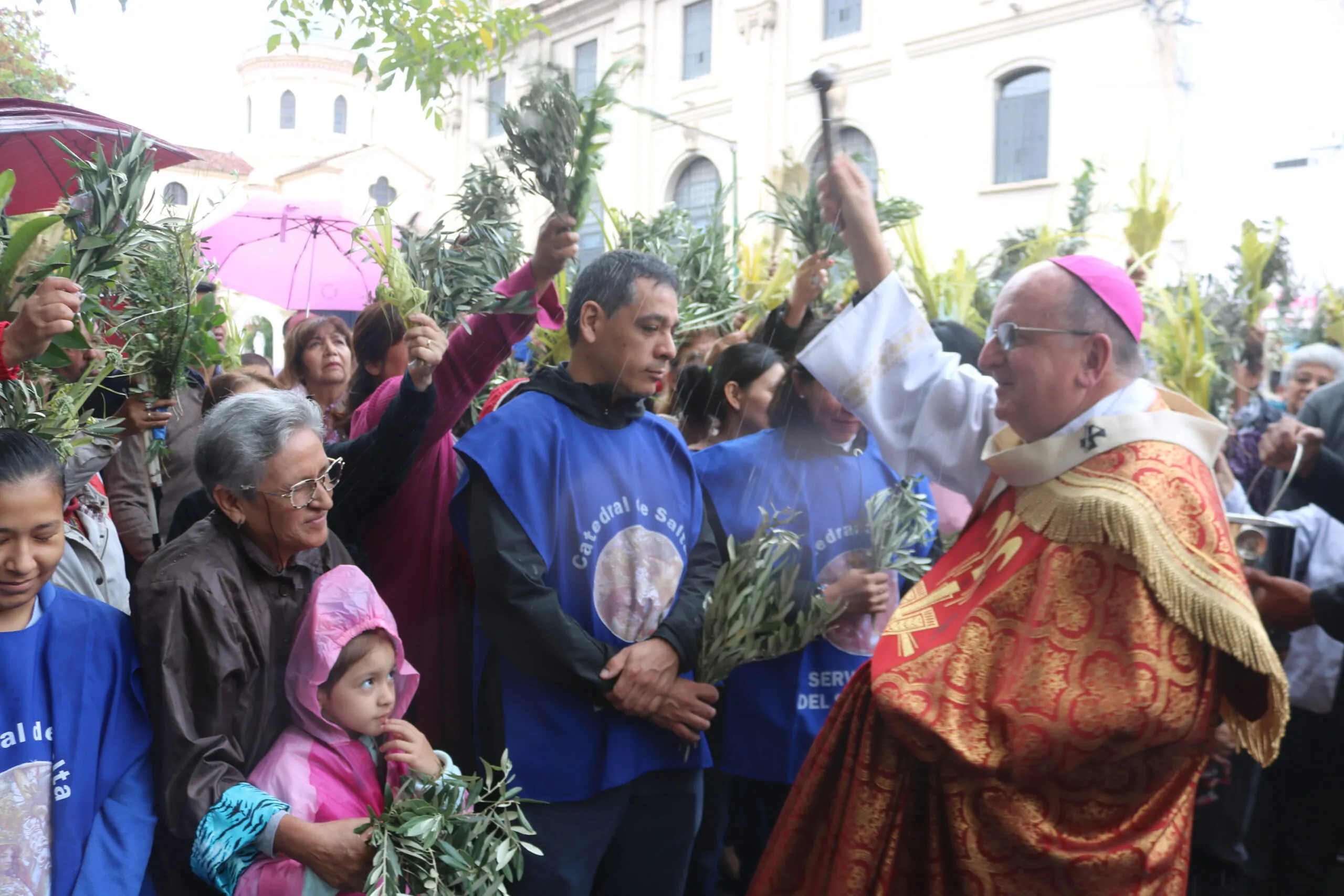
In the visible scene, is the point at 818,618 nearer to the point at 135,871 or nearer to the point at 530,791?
the point at 530,791

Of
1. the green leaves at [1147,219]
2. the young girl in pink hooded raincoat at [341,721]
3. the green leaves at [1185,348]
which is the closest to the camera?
the young girl in pink hooded raincoat at [341,721]

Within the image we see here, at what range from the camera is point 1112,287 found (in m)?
2.39

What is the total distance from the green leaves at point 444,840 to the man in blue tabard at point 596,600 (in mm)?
366

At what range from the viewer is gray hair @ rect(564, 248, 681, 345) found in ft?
9.12

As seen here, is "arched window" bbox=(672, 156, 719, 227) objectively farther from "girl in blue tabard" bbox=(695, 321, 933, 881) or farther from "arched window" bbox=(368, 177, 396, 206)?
"arched window" bbox=(368, 177, 396, 206)

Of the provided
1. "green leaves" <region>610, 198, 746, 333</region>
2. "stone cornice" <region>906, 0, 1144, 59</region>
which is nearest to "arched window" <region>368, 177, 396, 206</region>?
"green leaves" <region>610, 198, 746, 333</region>

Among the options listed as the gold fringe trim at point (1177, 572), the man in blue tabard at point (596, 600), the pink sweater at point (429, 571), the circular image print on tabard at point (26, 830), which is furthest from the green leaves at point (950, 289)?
the circular image print on tabard at point (26, 830)

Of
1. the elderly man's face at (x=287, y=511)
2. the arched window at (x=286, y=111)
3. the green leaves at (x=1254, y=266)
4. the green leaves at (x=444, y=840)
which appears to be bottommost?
the green leaves at (x=444, y=840)

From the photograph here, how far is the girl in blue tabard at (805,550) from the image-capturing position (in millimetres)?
3188

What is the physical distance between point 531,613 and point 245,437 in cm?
77

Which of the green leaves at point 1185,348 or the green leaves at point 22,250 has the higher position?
the green leaves at point 22,250

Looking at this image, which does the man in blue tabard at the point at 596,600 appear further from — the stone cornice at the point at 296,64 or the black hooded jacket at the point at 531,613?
the stone cornice at the point at 296,64

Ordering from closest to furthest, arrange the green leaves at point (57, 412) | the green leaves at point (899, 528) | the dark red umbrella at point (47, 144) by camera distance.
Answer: the green leaves at point (57, 412) → the dark red umbrella at point (47, 144) → the green leaves at point (899, 528)

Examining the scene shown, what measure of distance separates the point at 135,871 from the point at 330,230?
246cm
